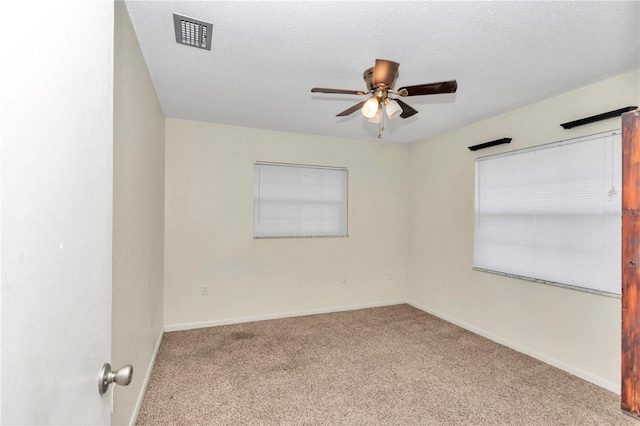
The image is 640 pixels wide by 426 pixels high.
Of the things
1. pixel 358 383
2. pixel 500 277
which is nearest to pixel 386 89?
pixel 358 383

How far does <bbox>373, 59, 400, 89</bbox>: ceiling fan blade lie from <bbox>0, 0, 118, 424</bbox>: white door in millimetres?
1476

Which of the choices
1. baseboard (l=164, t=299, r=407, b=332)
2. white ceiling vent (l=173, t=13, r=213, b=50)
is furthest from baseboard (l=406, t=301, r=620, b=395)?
white ceiling vent (l=173, t=13, r=213, b=50)

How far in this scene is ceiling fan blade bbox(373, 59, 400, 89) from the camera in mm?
1851

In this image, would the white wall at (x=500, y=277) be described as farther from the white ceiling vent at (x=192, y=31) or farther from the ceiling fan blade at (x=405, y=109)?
the white ceiling vent at (x=192, y=31)

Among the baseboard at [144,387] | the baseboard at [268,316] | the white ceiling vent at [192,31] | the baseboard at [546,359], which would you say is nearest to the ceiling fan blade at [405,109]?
the white ceiling vent at [192,31]

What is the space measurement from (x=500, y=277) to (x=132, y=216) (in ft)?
11.7

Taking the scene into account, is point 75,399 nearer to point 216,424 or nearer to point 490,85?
point 216,424

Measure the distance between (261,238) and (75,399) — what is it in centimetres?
353

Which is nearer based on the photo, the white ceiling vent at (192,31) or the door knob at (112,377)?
the door knob at (112,377)

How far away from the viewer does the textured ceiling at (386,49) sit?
69.2 inches

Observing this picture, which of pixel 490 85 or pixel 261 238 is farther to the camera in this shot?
pixel 261 238

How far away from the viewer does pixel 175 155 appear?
373cm

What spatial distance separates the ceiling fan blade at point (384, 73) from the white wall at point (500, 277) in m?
1.95

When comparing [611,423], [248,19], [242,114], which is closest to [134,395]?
[248,19]
